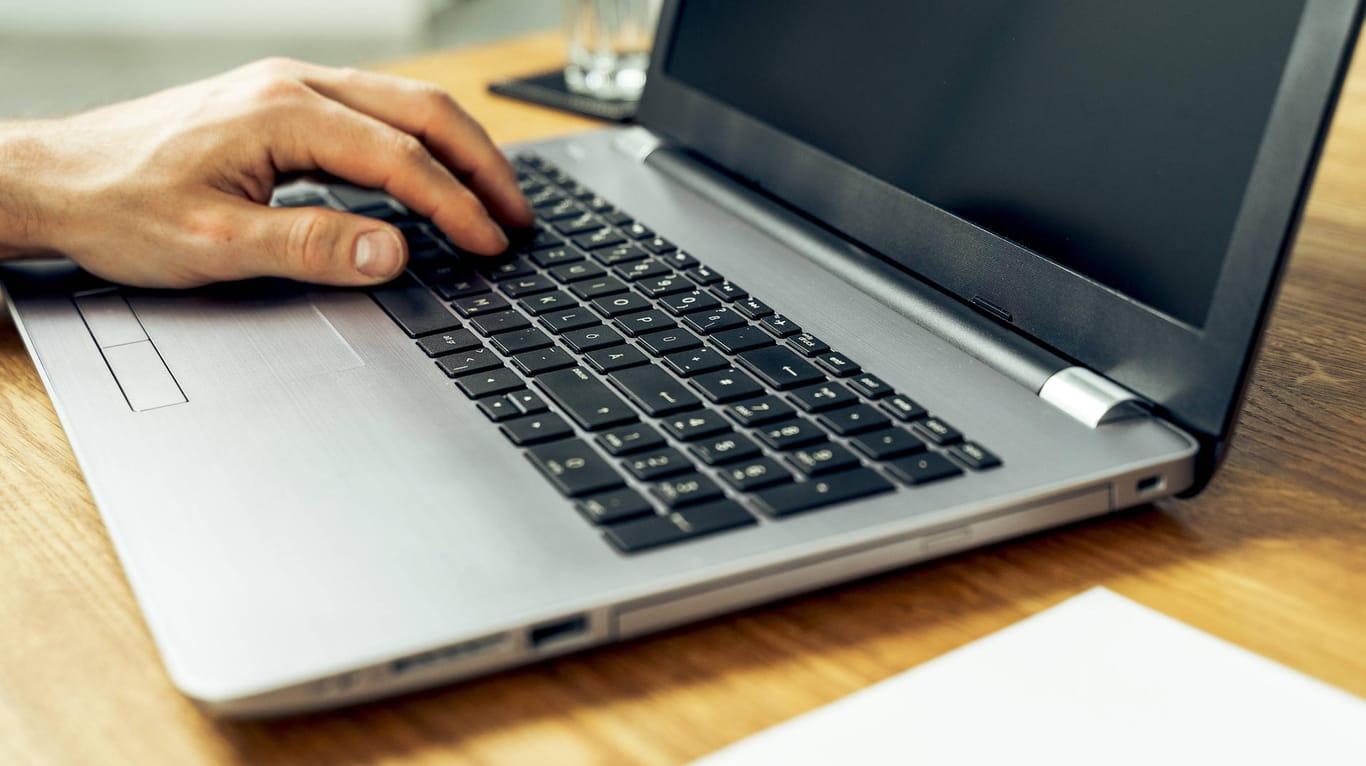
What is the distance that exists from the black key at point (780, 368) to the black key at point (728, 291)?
7 centimetres

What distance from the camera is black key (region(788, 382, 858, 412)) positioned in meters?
0.55

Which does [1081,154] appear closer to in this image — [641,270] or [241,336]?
[641,270]

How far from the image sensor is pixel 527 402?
56cm

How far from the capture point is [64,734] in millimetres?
413

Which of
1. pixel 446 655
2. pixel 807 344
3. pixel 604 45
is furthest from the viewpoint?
pixel 604 45

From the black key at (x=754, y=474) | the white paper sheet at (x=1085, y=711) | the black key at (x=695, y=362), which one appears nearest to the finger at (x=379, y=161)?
the black key at (x=695, y=362)

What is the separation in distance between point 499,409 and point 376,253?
0.62 ft

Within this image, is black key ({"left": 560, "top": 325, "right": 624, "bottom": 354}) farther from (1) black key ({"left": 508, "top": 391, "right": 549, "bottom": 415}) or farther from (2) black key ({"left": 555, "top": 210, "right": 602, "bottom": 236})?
(2) black key ({"left": 555, "top": 210, "right": 602, "bottom": 236})

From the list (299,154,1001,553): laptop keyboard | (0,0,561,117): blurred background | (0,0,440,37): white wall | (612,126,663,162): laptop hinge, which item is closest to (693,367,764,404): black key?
(299,154,1001,553): laptop keyboard

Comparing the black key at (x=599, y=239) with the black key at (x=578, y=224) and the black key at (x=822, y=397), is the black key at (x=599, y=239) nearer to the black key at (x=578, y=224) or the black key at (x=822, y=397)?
the black key at (x=578, y=224)

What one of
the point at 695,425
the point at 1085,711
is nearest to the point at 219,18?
the point at 695,425

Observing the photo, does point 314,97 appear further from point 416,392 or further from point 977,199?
point 977,199

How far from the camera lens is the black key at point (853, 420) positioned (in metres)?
0.53

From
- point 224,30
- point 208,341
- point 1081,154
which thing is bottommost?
point 224,30
